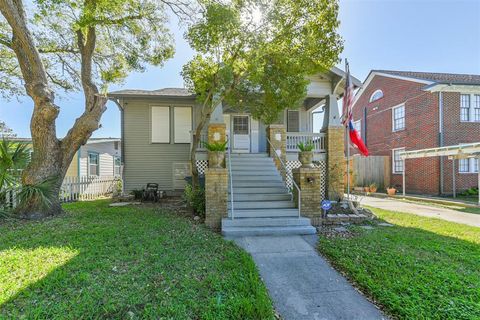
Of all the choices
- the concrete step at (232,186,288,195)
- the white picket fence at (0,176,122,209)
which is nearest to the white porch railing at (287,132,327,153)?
the concrete step at (232,186,288,195)

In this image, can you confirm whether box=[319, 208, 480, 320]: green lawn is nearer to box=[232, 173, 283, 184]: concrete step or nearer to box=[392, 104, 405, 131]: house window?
box=[232, 173, 283, 184]: concrete step

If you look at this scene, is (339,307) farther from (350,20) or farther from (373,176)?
(373,176)

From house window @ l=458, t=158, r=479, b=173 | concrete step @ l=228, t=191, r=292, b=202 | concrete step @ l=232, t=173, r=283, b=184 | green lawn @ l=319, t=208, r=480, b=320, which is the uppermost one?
house window @ l=458, t=158, r=479, b=173

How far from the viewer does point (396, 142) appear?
611 inches

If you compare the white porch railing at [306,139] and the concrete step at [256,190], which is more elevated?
the white porch railing at [306,139]

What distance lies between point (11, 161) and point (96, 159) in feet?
34.1

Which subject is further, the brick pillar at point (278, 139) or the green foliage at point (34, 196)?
the brick pillar at point (278, 139)

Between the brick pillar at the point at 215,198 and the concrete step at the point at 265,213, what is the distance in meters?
0.39

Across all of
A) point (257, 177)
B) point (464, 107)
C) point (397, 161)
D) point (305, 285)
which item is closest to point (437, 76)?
point (464, 107)

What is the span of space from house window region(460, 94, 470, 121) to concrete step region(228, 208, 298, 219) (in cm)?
1302

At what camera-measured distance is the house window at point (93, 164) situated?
15.2m

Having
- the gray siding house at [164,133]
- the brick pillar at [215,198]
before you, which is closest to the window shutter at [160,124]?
the gray siding house at [164,133]

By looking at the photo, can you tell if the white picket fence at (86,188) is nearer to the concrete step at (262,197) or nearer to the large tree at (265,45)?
the large tree at (265,45)

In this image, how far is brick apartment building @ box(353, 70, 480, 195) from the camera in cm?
1268
